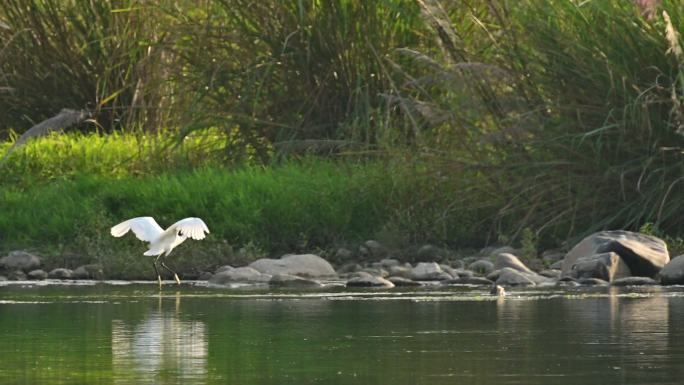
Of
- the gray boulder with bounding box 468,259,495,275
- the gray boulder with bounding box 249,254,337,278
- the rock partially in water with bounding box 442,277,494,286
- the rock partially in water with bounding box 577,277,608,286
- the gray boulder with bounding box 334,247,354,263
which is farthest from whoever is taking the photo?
the gray boulder with bounding box 334,247,354,263

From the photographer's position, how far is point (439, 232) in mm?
16406

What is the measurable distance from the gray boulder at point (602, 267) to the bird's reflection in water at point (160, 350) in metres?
3.83

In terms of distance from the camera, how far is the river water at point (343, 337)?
25.6 ft

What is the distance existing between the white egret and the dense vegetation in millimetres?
1903

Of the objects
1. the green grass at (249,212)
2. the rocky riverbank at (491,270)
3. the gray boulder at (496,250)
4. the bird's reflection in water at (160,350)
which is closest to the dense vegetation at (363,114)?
the green grass at (249,212)

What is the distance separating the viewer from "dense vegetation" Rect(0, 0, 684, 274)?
1554 cm

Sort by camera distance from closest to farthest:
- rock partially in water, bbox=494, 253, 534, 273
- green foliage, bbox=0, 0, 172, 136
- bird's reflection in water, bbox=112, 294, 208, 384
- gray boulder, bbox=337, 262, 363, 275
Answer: bird's reflection in water, bbox=112, 294, 208, 384, rock partially in water, bbox=494, 253, 534, 273, gray boulder, bbox=337, 262, 363, 275, green foliage, bbox=0, 0, 172, 136

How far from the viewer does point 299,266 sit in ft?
48.7

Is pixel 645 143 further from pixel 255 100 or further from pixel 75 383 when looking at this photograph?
pixel 75 383

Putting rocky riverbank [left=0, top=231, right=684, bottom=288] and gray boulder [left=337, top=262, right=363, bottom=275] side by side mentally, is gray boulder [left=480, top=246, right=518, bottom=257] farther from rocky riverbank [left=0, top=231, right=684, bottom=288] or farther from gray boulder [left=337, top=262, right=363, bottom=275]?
gray boulder [left=337, top=262, right=363, bottom=275]

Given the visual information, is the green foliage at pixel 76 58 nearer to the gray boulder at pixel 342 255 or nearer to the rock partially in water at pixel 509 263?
the gray boulder at pixel 342 255

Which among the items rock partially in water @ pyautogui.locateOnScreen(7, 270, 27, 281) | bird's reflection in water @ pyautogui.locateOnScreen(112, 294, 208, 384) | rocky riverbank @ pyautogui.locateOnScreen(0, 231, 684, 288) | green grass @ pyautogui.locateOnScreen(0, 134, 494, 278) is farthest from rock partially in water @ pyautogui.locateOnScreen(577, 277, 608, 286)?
rock partially in water @ pyautogui.locateOnScreen(7, 270, 27, 281)

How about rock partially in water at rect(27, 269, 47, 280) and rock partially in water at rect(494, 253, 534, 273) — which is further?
rock partially in water at rect(27, 269, 47, 280)

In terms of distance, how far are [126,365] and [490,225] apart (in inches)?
342
